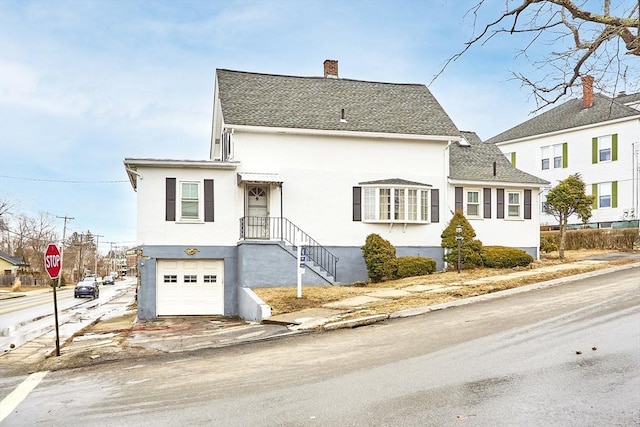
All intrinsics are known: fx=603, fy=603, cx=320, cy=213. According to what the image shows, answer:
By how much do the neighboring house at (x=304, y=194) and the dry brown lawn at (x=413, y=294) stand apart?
1399 mm

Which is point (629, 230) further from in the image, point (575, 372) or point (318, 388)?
point (318, 388)

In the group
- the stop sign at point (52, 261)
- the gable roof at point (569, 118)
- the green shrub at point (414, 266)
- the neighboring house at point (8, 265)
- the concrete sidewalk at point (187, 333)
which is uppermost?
A: the gable roof at point (569, 118)

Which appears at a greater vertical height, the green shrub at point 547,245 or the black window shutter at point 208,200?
the black window shutter at point 208,200

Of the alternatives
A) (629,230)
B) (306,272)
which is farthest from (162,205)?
(629,230)

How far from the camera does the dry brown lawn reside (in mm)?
16369

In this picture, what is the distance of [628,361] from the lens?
8.93 meters

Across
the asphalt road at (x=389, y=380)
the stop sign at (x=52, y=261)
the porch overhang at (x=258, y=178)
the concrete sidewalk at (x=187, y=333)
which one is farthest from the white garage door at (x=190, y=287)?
the asphalt road at (x=389, y=380)

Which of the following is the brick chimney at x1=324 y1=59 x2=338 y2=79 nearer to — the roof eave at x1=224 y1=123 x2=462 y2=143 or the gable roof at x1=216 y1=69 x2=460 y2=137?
the gable roof at x1=216 y1=69 x2=460 y2=137

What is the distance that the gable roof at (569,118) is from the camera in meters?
34.6

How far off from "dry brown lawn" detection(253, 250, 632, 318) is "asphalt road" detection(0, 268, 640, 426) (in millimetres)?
2755

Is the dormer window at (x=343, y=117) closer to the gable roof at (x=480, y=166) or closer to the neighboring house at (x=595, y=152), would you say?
the gable roof at (x=480, y=166)

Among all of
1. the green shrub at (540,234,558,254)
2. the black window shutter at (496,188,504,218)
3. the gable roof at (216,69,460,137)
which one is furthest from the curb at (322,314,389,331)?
the green shrub at (540,234,558,254)

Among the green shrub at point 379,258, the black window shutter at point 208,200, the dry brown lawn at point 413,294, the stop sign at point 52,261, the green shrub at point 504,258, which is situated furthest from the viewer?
the green shrub at point 504,258

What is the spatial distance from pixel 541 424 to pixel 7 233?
345 feet
